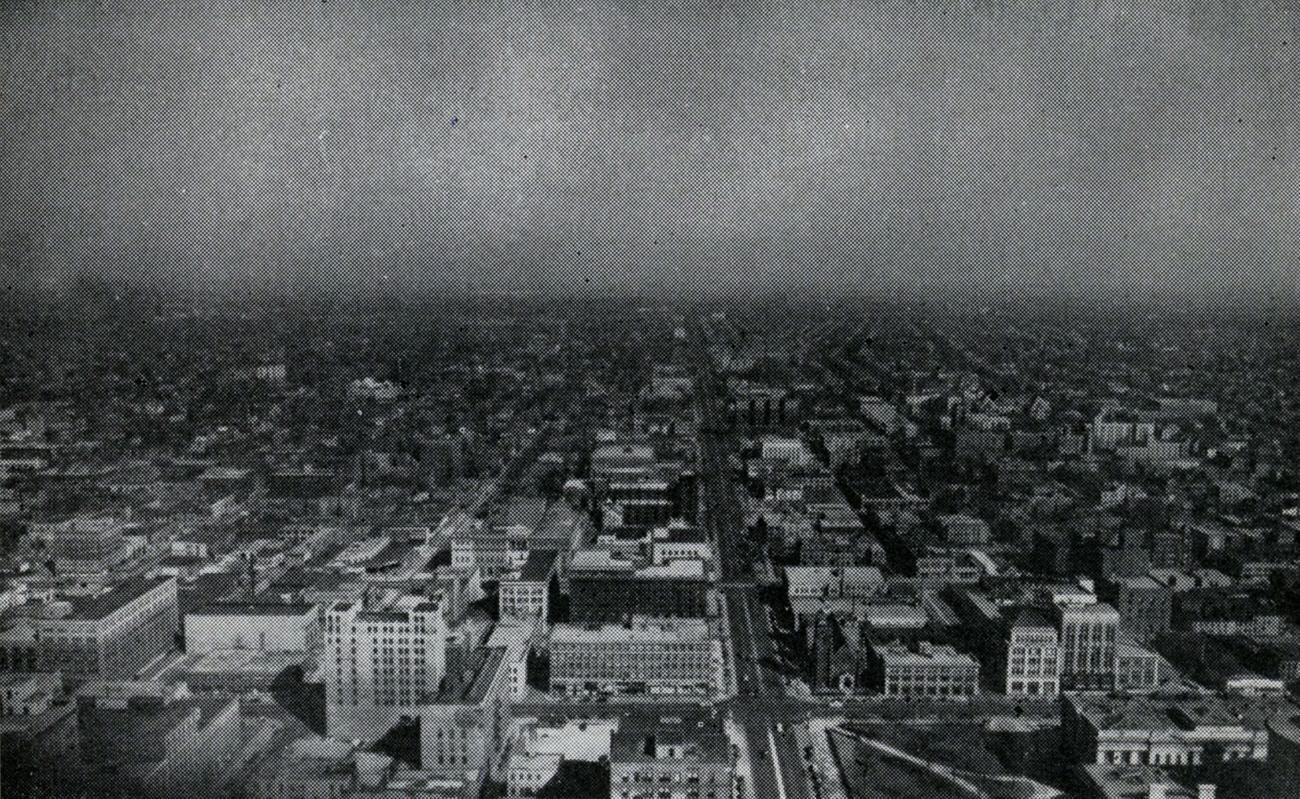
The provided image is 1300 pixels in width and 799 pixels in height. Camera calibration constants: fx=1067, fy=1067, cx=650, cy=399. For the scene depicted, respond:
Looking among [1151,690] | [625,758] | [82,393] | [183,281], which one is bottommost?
[1151,690]

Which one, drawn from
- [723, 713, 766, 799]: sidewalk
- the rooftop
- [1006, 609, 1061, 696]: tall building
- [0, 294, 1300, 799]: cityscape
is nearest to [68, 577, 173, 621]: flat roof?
[0, 294, 1300, 799]: cityscape

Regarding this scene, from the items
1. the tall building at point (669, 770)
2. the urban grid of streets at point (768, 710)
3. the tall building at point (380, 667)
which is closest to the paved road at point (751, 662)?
the urban grid of streets at point (768, 710)

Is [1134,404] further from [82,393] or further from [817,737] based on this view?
[82,393]

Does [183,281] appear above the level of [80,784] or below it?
above

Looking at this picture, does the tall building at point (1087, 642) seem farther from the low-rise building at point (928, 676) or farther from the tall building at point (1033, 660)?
the low-rise building at point (928, 676)

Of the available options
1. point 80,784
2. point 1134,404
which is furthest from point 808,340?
point 80,784
